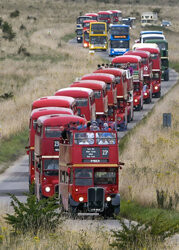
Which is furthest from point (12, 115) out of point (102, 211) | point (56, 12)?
point (56, 12)

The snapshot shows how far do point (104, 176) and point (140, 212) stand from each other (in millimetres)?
1490

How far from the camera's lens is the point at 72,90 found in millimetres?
44062

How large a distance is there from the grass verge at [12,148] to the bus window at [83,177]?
1424 centimetres

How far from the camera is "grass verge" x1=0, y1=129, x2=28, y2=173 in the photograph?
41.6m

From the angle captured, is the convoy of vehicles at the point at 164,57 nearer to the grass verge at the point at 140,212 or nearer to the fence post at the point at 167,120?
the fence post at the point at 167,120

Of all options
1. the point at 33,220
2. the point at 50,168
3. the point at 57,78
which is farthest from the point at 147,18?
the point at 33,220

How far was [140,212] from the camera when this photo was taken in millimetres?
25719

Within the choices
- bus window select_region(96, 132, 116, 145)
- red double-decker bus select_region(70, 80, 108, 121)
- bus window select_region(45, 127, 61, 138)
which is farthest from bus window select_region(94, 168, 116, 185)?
red double-decker bus select_region(70, 80, 108, 121)

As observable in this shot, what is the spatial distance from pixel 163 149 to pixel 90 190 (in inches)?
478

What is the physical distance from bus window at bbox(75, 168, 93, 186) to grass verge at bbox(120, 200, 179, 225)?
163 centimetres

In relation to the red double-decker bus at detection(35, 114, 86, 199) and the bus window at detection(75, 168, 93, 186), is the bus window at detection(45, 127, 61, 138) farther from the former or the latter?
the bus window at detection(75, 168, 93, 186)

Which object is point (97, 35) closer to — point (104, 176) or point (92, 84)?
point (92, 84)

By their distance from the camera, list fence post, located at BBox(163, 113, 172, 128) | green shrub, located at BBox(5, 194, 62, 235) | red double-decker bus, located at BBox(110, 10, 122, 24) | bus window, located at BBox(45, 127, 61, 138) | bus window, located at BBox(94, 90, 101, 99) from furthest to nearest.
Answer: red double-decker bus, located at BBox(110, 10, 122, 24)
bus window, located at BBox(94, 90, 101, 99)
fence post, located at BBox(163, 113, 172, 128)
bus window, located at BBox(45, 127, 61, 138)
green shrub, located at BBox(5, 194, 62, 235)

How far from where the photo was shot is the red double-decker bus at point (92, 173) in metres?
25.3
